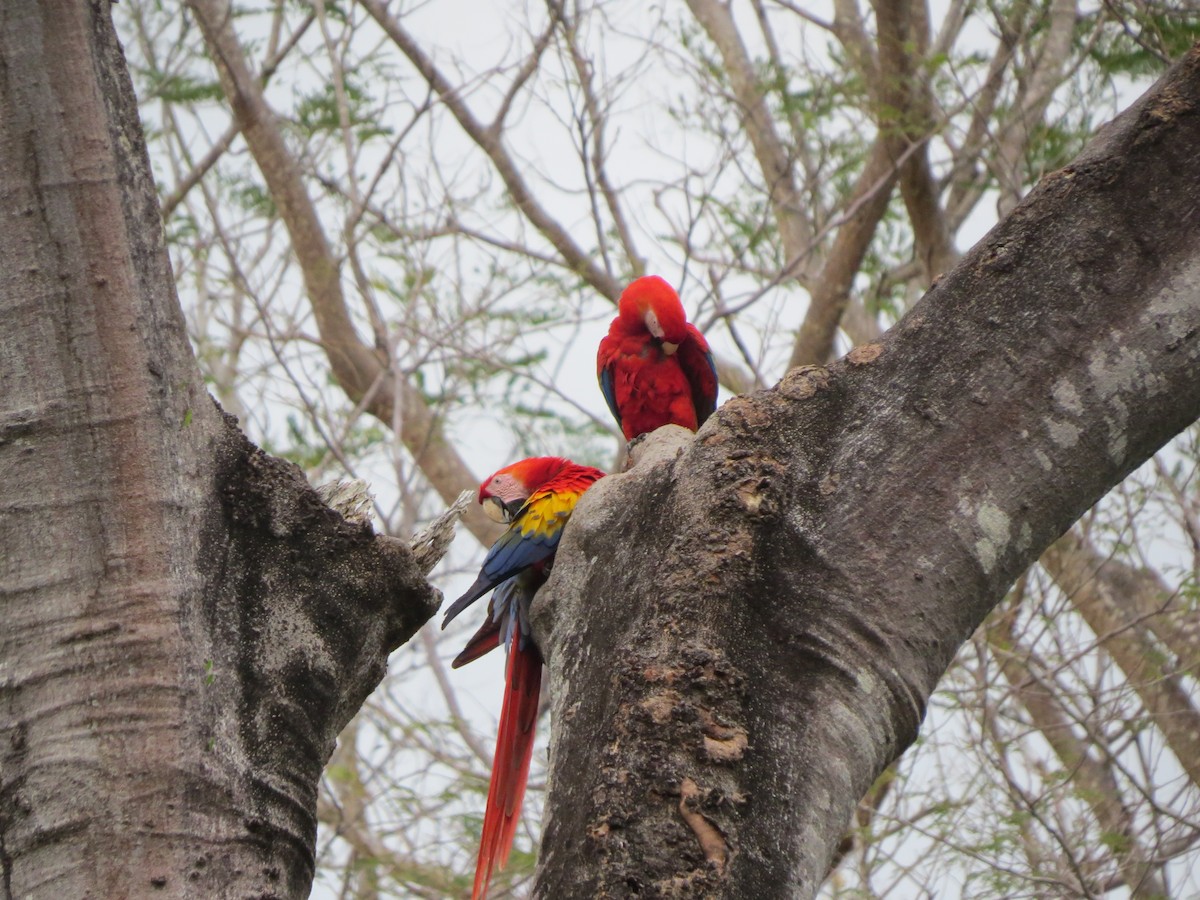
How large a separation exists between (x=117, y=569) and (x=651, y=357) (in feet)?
7.98

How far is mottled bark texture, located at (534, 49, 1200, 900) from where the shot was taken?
1.35 meters

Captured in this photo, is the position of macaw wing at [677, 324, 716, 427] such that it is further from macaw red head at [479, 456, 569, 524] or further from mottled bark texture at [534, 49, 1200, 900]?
mottled bark texture at [534, 49, 1200, 900]

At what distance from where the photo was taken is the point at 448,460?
6.38 m

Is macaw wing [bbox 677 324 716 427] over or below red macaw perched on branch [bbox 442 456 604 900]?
over

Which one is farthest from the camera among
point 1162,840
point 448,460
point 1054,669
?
point 448,460

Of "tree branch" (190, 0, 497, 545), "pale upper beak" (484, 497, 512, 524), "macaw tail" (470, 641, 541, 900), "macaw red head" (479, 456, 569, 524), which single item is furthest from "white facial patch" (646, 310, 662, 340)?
"tree branch" (190, 0, 497, 545)

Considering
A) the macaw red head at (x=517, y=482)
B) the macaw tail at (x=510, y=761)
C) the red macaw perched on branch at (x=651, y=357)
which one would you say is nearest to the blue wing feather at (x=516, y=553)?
the macaw tail at (x=510, y=761)

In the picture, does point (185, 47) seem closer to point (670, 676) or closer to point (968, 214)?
point (968, 214)

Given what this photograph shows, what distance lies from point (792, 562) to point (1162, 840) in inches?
116

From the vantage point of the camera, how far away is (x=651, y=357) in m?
3.73

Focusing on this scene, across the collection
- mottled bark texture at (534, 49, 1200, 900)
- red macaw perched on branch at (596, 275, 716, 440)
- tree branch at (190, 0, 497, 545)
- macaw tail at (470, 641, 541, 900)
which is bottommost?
mottled bark texture at (534, 49, 1200, 900)

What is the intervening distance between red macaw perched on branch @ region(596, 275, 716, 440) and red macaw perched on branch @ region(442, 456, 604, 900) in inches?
33.9

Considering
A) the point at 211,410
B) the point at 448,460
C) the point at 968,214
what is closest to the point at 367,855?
the point at 448,460

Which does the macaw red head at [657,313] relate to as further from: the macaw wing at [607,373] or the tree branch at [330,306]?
the tree branch at [330,306]
